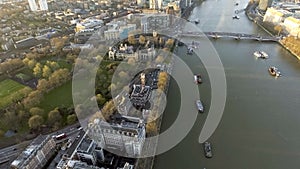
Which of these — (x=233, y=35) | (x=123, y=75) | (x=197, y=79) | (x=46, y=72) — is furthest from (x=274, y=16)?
(x=46, y=72)

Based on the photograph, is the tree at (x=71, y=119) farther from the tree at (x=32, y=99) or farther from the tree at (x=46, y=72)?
the tree at (x=46, y=72)

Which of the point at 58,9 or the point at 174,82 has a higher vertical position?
the point at 58,9

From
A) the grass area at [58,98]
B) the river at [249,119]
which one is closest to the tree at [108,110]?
the grass area at [58,98]

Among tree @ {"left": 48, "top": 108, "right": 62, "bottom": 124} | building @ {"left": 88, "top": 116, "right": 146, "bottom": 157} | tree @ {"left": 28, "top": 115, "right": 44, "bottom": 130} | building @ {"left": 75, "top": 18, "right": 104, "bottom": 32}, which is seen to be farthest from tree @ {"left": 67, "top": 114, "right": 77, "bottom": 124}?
building @ {"left": 75, "top": 18, "right": 104, "bottom": 32}

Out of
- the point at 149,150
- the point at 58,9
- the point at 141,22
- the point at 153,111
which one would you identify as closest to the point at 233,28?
the point at 141,22

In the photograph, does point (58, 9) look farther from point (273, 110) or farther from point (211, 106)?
point (273, 110)

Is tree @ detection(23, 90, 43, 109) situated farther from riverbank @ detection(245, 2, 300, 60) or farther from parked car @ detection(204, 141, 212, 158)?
riverbank @ detection(245, 2, 300, 60)

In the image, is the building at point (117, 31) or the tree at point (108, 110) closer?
the tree at point (108, 110)

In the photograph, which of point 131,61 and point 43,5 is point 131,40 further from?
point 43,5
